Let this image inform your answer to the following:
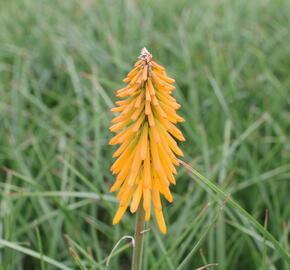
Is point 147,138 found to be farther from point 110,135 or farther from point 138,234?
point 110,135

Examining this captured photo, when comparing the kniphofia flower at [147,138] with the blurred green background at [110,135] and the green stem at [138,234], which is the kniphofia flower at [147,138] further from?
the blurred green background at [110,135]

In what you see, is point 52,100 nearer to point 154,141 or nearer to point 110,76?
point 110,76

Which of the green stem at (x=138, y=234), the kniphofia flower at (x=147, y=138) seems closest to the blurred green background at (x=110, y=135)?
the green stem at (x=138, y=234)

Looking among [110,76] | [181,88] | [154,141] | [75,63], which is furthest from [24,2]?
[154,141]

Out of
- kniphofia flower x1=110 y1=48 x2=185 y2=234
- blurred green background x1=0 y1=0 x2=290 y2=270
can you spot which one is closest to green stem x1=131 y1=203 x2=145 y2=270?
kniphofia flower x1=110 y1=48 x2=185 y2=234

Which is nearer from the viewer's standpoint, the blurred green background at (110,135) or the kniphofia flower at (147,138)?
the kniphofia flower at (147,138)

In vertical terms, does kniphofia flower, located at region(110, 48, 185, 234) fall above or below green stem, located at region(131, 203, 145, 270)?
above

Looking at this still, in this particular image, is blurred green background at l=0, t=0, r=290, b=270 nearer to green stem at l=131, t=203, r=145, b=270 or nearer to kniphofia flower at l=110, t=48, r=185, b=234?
green stem at l=131, t=203, r=145, b=270
